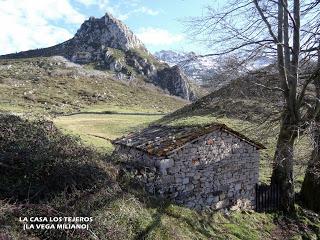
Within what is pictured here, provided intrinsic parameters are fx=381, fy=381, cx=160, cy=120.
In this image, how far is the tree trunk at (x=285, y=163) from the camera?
40.7 ft

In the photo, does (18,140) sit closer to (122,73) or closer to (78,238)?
(78,238)

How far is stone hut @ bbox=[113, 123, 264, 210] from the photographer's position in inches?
423

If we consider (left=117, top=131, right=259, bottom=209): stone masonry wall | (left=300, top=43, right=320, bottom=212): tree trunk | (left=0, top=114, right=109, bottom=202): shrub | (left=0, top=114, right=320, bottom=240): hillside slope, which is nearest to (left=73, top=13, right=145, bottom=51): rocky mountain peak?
(left=300, top=43, right=320, bottom=212): tree trunk

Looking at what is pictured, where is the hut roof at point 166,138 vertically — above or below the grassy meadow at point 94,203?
above

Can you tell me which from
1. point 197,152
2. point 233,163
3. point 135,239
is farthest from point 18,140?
point 233,163

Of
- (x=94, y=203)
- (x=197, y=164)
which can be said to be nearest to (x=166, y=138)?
(x=197, y=164)

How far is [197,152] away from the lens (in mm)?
11297

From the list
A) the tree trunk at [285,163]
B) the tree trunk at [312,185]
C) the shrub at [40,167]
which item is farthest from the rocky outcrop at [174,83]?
the shrub at [40,167]

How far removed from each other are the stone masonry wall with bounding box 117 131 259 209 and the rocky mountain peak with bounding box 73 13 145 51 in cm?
11559

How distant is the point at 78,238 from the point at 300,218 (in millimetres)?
8850

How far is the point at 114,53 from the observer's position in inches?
4702

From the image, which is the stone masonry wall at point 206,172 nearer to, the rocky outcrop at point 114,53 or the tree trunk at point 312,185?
the tree trunk at point 312,185

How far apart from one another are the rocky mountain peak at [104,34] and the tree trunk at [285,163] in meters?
115

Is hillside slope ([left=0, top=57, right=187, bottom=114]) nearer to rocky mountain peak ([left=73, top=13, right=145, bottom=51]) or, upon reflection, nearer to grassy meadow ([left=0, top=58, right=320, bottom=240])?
rocky mountain peak ([left=73, top=13, right=145, bottom=51])
